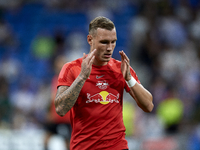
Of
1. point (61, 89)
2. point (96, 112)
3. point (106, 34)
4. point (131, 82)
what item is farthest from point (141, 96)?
point (61, 89)

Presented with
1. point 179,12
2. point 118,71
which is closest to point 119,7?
point 179,12

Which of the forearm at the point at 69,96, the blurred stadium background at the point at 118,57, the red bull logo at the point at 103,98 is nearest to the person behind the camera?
the forearm at the point at 69,96

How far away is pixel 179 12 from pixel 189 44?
1.74 meters

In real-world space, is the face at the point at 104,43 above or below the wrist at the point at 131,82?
above

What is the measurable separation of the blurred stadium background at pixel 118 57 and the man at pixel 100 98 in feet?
11.4

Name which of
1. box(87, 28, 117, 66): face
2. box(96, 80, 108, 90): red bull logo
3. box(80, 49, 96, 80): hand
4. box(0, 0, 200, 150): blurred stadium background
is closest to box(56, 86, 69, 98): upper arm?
box(80, 49, 96, 80): hand

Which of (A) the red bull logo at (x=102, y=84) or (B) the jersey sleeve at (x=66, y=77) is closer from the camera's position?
(B) the jersey sleeve at (x=66, y=77)

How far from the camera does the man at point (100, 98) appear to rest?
369cm

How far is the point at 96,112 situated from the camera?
370 centimetres

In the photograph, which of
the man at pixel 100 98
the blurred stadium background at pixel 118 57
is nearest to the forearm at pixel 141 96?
the man at pixel 100 98

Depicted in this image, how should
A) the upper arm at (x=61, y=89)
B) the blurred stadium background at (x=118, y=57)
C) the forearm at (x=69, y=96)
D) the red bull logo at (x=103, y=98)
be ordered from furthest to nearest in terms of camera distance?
the blurred stadium background at (x=118, y=57), the red bull logo at (x=103, y=98), the upper arm at (x=61, y=89), the forearm at (x=69, y=96)

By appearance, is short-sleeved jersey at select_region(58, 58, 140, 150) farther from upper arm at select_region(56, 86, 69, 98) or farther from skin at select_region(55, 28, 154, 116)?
skin at select_region(55, 28, 154, 116)

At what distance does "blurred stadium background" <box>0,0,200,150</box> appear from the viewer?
855 centimetres

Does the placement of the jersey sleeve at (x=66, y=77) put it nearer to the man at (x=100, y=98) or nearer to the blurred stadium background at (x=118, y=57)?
the man at (x=100, y=98)
